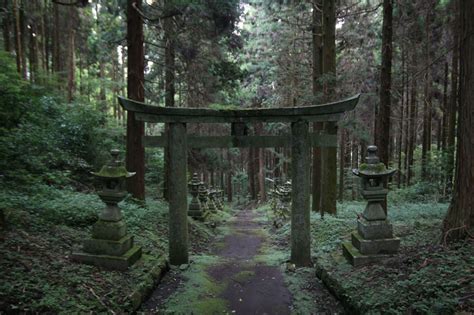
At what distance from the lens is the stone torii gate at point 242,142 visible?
6664 mm

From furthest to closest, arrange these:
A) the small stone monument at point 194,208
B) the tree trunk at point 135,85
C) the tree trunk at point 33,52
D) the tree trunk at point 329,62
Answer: the tree trunk at point 33,52 < the small stone monument at point 194,208 < the tree trunk at point 329,62 < the tree trunk at point 135,85

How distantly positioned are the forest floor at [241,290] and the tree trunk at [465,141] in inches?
86.7

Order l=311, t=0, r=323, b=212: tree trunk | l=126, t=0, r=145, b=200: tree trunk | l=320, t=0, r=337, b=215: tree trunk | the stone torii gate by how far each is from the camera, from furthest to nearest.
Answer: l=311, t=0, r=323, b=212: tree trunk < l=320, t=0, r=337, b=215: tree trunk < l=126, t=0, r=145, b=200: tree trunk < the stone torii gate

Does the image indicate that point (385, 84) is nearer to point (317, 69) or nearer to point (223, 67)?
point (317, 69)

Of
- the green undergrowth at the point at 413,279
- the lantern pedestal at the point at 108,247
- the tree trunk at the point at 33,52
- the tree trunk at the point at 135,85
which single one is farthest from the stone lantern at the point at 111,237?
the tree trunk at the point at 33,52

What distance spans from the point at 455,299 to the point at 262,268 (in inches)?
159

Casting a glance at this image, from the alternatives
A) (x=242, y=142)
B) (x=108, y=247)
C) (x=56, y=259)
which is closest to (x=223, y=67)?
(x=242, y=142)

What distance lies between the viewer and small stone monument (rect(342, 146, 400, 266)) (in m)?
5.66

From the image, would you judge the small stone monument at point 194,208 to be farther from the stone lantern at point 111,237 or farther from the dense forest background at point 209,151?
the stone lantern at point 111,237

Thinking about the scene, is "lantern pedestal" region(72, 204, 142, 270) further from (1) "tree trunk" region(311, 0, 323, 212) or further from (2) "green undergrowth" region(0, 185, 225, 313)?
(1) "tree trunk" region(311, 0, 323, 212)

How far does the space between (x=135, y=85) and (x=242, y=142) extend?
184 inches

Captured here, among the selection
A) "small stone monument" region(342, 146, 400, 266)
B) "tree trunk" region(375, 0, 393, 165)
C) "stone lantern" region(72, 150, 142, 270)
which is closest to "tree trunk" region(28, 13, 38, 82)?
"stone lantern" region(72, 150, 142, 270)

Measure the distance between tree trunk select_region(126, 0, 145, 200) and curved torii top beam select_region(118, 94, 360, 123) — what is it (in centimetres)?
316

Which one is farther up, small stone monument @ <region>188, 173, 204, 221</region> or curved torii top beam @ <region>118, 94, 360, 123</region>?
curved torii top beam @ <region>118, 94, 360, 123</region>
